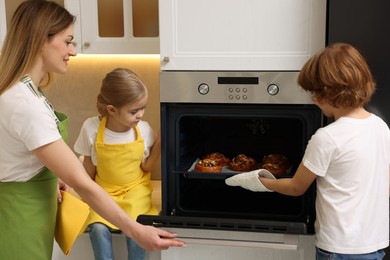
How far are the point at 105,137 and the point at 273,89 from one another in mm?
656

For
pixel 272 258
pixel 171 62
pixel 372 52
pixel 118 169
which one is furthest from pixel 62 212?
pixel 372 52

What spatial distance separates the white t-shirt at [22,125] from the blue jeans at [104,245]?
65 cm

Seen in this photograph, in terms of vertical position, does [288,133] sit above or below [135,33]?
below

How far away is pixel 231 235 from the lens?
6.99 ft

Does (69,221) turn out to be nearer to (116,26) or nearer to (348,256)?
(348,256)

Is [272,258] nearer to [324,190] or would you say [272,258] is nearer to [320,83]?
[324,190]

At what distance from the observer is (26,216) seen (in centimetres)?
Result: 170

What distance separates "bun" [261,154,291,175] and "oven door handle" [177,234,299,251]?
0.77 feet

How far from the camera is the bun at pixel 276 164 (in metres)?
2.15

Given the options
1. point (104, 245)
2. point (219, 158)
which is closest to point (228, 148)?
point (219, 158)

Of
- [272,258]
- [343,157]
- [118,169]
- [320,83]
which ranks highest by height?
[320,83]

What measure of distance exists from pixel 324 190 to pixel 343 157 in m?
0.12

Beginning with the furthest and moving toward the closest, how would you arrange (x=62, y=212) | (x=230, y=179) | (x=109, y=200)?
(x=230, y=179) → (x=62, y=212) → (x=109, y=200)

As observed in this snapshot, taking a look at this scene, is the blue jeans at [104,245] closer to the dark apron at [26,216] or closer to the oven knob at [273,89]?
the dark apron at [26,216]
